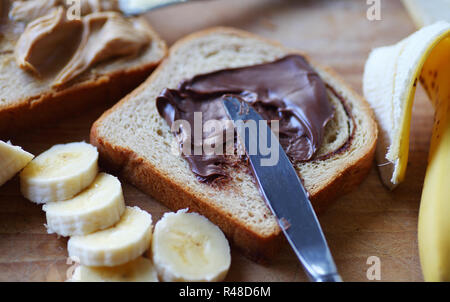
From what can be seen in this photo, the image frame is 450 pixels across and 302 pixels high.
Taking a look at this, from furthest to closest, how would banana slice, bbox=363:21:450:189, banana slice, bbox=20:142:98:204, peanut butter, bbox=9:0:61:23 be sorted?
peanut butter, bbox=9:0:61:23 < banana slice, bbox=363:21:450:189 < banana slice, bbox=20:142:98:204

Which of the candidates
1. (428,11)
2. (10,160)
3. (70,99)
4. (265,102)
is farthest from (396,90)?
(10,160)

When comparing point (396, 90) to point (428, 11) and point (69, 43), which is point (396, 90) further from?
point (69, 43)

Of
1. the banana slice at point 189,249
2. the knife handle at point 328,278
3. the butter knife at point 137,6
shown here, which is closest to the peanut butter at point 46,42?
the butter knife at point 137,6

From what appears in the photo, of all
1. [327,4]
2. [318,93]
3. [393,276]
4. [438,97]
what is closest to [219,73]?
[318,93]

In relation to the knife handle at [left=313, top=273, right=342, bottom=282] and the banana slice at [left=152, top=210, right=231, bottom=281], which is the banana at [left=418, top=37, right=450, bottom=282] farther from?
the banana slice at [left=152, top=210, right=231, bottom=281]

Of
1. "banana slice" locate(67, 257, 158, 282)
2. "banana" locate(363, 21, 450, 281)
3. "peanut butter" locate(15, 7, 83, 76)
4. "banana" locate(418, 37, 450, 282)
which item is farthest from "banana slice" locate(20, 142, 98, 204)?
"banana" locate(418, 37, 450, 282)
